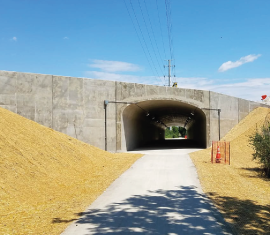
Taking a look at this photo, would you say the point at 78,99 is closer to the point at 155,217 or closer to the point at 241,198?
the point at 241,198

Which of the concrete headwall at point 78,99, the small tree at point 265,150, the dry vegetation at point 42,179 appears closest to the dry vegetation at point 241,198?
the small tree at point 265,150

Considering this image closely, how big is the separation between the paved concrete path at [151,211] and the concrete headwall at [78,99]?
11.2 m

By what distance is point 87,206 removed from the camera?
25.2 ft

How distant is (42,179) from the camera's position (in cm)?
1045

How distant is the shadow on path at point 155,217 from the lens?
5863 millimetres

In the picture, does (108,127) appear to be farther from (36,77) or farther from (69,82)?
(36,77)

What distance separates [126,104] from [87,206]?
16.2 meters

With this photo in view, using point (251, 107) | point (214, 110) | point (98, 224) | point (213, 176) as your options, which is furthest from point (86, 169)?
point (251, 107)

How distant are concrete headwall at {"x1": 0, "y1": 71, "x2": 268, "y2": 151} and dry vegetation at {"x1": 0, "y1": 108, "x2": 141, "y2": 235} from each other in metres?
5.17

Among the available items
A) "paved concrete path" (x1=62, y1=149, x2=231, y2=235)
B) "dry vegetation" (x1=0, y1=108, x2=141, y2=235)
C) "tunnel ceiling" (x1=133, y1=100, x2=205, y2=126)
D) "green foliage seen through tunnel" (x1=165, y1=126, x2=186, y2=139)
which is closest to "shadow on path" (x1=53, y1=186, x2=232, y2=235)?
"paved concrete path" (x1=62, y1=149, x2=231, y2=235)

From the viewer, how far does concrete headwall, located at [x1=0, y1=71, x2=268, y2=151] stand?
65.6 feet

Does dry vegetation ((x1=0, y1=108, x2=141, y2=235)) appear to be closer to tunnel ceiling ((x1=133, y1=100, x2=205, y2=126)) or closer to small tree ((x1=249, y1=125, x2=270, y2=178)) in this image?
small tree ((x1=249, y1=125, x2=270, y2=178))

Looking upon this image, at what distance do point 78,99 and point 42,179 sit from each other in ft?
39.4

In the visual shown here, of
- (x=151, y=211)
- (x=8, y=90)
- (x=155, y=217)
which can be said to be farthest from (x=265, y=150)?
(x=8, y=90)
